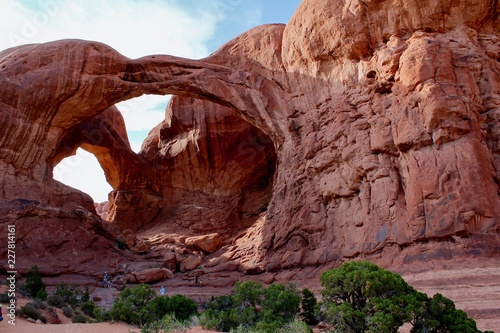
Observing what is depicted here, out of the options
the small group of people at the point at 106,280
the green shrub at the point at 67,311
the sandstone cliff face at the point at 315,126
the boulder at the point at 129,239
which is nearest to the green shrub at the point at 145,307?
the green shrub at the point at 67,311

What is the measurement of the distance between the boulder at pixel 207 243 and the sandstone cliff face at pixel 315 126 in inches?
46.5

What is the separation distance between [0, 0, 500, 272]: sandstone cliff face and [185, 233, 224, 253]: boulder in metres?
1.18

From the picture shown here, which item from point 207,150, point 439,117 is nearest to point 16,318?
point 439,117

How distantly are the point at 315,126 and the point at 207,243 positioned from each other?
29.0ft

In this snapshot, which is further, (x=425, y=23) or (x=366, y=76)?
(x=366, y=76)

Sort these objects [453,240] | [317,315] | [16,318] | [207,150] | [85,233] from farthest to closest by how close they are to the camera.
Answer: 1. [207,150]
2. [85,233]
3. [453,240]
4. [16,318]
5. [317,315]

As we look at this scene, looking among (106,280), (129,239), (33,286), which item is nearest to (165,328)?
(33,286)

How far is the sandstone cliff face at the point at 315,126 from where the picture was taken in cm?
1403

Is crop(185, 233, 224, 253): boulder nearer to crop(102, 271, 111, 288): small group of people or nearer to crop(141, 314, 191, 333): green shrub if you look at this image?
crop(102, 271, 111, 288): small group of people

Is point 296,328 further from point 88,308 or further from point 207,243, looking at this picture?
point 207,243

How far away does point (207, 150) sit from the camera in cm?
2902

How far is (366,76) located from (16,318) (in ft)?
45.7

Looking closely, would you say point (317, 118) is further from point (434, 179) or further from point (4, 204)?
point (4, 204)

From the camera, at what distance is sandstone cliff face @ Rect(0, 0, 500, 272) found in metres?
14.0
